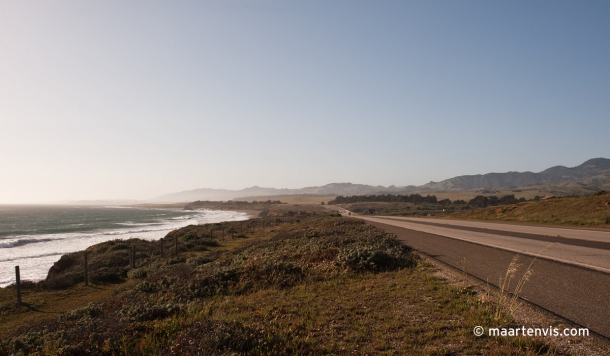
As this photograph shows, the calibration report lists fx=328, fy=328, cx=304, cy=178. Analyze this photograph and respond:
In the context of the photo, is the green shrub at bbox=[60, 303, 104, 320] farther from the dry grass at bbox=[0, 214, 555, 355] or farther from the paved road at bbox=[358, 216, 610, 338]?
the paved road at bbox=[358, 216, 610, 338]

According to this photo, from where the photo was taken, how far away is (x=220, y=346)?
5.02 meters

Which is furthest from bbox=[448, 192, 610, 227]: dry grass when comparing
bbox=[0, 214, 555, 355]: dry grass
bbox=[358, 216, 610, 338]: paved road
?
bbox=[0, 214, 555, 355]: dry grass

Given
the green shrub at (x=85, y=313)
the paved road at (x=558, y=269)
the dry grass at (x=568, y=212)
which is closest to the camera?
the paved road at (x=558, y=269)

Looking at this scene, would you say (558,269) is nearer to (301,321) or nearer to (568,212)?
(301,321)

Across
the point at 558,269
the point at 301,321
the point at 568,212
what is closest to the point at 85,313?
the point at 301,321

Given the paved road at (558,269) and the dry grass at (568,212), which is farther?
the dry grass at (568,212)

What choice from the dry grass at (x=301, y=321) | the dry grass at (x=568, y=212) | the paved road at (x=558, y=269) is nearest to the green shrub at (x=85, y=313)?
the dry grass at (x=301, y=321)

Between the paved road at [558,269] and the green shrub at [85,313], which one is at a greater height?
the paved road at [558,269]

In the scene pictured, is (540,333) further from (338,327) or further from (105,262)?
(105,262)

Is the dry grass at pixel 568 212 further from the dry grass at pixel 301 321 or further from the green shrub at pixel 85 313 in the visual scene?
the green shrub at pixel 85 313

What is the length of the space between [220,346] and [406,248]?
1152 cm

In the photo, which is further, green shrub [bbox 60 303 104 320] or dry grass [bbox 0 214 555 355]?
green shrub [bbox 60 303 104 320]

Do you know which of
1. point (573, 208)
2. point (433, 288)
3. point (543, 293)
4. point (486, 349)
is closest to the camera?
point (486, 349)

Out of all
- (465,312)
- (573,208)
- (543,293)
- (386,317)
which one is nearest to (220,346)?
(386,317)
